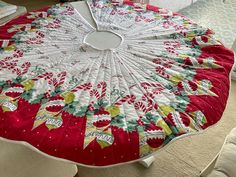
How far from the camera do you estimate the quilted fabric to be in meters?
0.75

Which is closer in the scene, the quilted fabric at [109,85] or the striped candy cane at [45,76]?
the quilted fabric at [109,85]

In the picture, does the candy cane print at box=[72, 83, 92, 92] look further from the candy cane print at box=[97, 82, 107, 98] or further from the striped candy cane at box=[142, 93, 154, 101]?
the striped candy cane at box=[142, 93, 154, 101]

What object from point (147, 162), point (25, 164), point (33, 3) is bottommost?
point (147, 162)

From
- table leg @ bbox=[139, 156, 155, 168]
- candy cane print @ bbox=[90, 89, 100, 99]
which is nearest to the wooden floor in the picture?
table leg @ bbox=[139, 156, 155, 168]

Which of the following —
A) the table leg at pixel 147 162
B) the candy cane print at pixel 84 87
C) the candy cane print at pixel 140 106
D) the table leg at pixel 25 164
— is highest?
the candy cane print at pixel 84 87

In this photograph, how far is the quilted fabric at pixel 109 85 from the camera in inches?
29.6

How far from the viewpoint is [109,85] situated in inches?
36.6

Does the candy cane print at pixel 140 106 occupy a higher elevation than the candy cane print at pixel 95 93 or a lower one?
lower

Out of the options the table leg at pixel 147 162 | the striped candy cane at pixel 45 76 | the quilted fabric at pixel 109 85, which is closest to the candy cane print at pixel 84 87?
the quilted fabric at pixel 109 85

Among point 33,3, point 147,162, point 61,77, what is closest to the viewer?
point 61,77

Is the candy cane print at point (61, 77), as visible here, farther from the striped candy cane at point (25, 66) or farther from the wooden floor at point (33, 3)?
the wooden floor at point (33, 3)

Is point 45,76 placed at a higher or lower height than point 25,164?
higher

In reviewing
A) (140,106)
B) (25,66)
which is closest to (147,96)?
(140,106)

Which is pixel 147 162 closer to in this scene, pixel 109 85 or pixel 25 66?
pixel 109 85
